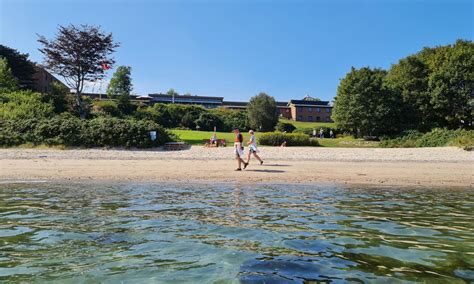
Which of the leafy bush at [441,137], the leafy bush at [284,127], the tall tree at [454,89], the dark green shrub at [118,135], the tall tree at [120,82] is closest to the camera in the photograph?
the dark green shrub at [118,135]

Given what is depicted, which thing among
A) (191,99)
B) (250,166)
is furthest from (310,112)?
(250,166)

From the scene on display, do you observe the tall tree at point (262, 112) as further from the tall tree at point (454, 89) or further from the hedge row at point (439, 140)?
the hedge row at point (439, 140)

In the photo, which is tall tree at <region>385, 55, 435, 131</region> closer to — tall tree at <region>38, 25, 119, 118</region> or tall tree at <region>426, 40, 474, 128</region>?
tall tree at <region>426, 40, 474, 128</region>

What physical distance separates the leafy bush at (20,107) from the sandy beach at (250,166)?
698 cm

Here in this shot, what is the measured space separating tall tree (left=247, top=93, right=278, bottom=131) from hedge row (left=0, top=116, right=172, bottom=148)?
33300mm

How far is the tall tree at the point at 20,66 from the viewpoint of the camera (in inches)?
1797

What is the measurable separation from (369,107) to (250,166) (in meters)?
28.0

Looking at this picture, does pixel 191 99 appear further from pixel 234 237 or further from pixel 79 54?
pixel 234 237

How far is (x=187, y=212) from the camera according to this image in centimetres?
758

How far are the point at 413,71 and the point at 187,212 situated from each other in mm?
42644

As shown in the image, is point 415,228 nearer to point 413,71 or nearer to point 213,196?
point 213,196

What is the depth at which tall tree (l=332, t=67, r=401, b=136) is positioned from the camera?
40344 millimetres

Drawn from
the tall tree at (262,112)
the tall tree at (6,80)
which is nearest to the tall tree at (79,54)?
the tall tree at (6,80)

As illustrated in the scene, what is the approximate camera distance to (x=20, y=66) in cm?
4681
